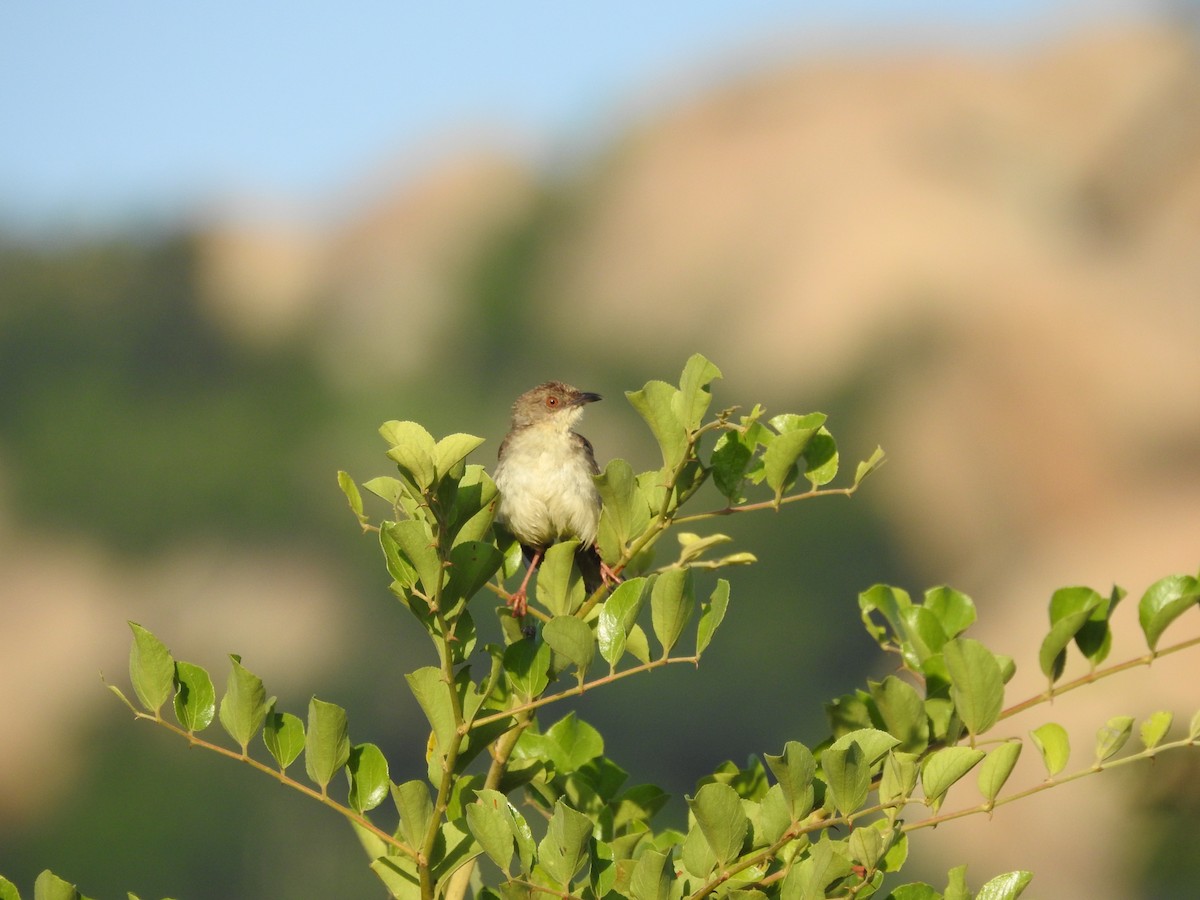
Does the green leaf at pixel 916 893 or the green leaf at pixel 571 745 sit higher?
the green leaf at pixel 571 745

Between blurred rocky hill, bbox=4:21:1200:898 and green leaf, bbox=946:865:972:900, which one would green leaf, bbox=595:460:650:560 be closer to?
green leaf, bbox=946:865:972:900

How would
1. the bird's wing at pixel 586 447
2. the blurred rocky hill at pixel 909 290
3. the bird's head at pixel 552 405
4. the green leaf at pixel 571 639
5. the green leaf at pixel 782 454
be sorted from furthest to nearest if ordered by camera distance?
1. the blurred rocky hill at pixel 909 290
2. the bird's head at pixel 552 405
3. the bird's wing at pixel 586 447
4. the green leaf at pixel 782 454
5. the green leaf at pixel 571 639

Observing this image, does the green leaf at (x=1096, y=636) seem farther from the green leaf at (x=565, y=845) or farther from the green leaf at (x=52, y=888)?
the green leaf at (x=52, y=888)

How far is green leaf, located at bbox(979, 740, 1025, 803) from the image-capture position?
2.51 m

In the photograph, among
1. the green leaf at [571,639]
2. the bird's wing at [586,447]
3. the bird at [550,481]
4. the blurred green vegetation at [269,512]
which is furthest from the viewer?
the blurred green vegetation at [269,512]

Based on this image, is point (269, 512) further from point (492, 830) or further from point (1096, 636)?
point (492, 830)

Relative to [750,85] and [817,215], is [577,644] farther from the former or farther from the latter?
[750,85]

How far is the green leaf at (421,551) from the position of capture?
2342mm

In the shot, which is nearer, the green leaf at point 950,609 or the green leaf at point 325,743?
the green leaf at point 325,743

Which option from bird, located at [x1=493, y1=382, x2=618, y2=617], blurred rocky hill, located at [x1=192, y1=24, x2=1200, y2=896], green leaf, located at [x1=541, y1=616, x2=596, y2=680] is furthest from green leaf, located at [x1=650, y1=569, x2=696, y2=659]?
blurred rocky hill, located at [x1=192, y1=24, x2=1200, y2=896]

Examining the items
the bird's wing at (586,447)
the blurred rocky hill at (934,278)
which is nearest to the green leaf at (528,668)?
the bird's wing at (586,447)

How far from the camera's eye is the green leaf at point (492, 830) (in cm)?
233

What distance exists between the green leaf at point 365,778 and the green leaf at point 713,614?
0.65 m

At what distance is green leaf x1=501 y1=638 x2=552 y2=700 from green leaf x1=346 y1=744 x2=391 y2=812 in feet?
0.97
